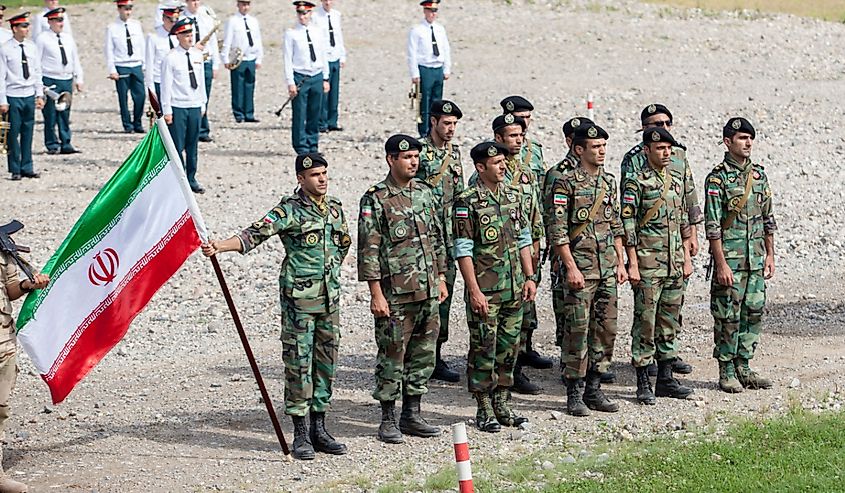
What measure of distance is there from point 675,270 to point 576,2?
25911 mm

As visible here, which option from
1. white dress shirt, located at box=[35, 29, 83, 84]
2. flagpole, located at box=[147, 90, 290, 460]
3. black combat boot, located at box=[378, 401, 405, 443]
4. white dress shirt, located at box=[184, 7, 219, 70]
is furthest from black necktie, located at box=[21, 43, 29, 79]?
black combat boot, located at box=[378, 401, 405, 443]

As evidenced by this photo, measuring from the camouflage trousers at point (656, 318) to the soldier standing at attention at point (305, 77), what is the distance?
9.78 m

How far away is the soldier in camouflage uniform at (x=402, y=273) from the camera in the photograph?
1017cm

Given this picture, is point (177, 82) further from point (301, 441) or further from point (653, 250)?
point (301, 441)

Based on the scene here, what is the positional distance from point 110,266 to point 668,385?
453 centimetres

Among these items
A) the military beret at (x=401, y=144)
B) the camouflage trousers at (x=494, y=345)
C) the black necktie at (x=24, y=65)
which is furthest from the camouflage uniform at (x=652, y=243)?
the black necktie at (x=24, y=65)

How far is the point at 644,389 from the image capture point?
11.3 m

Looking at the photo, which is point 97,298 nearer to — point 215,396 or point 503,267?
point 215,396

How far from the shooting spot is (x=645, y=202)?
1115 cm

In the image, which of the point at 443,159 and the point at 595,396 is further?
the point at 443,159

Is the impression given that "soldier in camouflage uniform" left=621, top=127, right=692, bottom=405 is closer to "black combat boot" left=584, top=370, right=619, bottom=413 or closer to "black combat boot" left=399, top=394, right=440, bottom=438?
"black combat boot" left=584, top=370, right=619, bottom=413

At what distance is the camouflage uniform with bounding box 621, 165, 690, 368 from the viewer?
11.1m

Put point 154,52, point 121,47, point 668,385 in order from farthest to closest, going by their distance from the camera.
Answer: point 121,47
point 154,52
point 668,385

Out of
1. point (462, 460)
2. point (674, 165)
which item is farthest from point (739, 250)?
point (462, 460)
